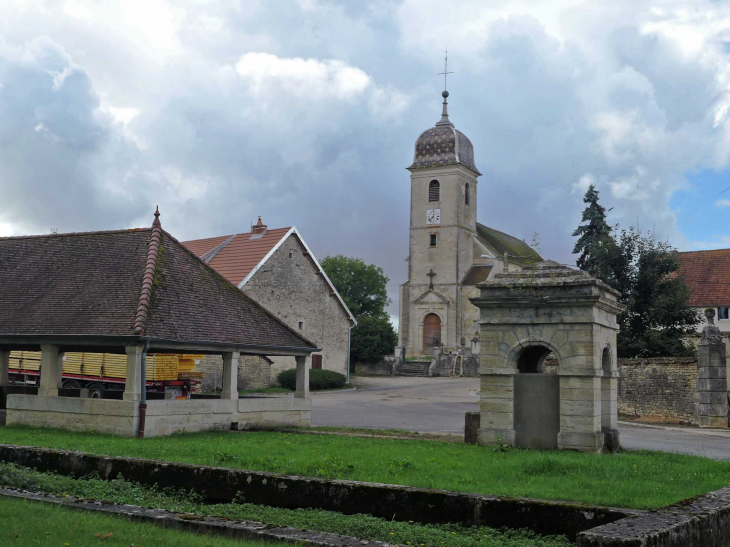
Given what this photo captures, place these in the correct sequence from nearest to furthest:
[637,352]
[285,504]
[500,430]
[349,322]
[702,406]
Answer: [285,504]
[500,430]
[702,406]
[637,352]
[349,322]

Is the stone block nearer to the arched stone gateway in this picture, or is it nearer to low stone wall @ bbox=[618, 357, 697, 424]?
low stone wall @ bbox=[618, 357, 697, 424]

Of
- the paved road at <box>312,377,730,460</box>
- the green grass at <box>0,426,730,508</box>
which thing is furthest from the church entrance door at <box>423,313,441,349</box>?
the green grass at <box>0,426,730,508</box>

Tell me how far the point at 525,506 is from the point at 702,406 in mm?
16453

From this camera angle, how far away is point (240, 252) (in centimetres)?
3906

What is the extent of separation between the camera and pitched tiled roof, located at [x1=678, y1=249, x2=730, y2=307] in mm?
45562

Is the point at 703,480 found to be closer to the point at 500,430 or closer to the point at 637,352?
the point at 500,430

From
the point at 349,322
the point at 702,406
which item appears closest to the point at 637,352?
the point at 702,406

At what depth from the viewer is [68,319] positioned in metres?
17.6

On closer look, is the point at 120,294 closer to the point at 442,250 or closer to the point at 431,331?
the point at 431,331

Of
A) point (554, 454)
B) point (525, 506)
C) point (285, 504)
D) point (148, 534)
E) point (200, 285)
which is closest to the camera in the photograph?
point (148, 534)

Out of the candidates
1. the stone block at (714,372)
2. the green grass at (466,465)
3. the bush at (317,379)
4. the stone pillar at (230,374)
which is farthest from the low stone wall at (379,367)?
the green grass at (466,465)

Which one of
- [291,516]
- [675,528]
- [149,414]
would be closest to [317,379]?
[149,414]

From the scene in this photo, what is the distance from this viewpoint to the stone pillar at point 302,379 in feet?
67.1

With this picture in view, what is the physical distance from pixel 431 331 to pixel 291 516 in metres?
57.0
